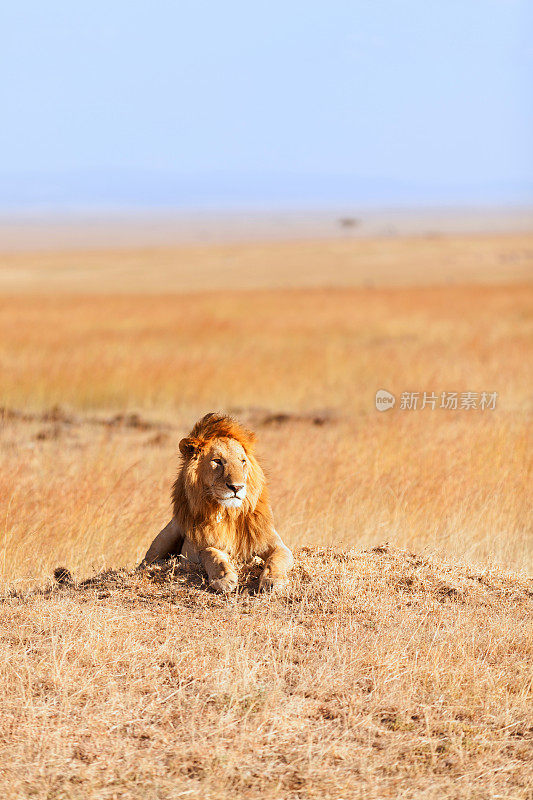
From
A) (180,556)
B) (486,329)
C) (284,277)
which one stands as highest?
(284,277)

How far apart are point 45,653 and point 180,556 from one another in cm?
125

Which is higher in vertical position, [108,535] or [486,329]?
[486,329]

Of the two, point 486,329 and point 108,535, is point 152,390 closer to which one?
point 108,535

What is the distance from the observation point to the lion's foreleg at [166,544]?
6203mm

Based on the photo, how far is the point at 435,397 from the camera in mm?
14055

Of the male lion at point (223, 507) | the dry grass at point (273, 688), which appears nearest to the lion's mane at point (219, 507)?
the male lion at point (223, 507)

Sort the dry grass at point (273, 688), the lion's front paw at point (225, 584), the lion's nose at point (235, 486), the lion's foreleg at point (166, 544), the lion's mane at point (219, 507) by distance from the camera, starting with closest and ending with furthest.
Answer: the dry grass at point (273, 688), the lion's nose at point (235, 486), the lion's front paw at point (225, 584), the lion's mane at point (219, 507), the lion's foreleg at point (166, 544)

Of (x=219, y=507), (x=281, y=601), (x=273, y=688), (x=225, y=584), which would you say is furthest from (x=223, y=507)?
(x=273, y=688)

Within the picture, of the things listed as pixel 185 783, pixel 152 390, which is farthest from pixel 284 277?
pixel 185 783

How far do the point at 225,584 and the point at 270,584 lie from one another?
250 mm

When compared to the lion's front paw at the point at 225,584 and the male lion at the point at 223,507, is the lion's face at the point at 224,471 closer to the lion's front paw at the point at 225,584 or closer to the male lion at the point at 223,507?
the male lion at the point at 223,507

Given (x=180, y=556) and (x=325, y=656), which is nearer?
(x=325, y=656)

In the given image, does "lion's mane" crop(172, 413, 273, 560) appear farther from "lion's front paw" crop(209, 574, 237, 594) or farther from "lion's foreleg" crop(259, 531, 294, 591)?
"lion's front paw" crop(209, 574, 237, 594)

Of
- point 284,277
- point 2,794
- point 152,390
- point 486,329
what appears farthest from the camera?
point 284,277
